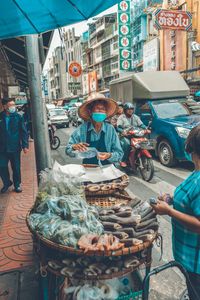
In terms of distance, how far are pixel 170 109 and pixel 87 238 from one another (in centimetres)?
757

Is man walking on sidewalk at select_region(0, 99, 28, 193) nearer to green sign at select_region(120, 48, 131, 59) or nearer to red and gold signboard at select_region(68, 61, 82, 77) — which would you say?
red and gold signboard at select_region(68, 61, 82, 77)

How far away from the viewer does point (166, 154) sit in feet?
26.7

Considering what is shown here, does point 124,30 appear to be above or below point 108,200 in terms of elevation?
above

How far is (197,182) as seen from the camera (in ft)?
5.41

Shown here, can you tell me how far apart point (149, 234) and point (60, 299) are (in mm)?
780

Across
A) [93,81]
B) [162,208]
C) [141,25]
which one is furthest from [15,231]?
[93,81]

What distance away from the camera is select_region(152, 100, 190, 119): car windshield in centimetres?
855

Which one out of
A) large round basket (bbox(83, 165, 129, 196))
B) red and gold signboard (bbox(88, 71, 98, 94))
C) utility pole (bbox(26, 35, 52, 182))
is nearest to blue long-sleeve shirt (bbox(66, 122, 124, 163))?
utility pole (bbox(26, 35, 52, 182))

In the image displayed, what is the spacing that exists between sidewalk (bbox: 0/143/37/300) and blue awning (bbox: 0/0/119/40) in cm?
246

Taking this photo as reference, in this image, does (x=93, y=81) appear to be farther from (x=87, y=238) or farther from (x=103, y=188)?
(x=87, y=238)

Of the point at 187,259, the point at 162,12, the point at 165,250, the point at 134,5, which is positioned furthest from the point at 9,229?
the point at 134,5

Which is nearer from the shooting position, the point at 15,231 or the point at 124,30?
the point at 15,231

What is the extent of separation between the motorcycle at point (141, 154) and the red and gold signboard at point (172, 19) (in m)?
14.4

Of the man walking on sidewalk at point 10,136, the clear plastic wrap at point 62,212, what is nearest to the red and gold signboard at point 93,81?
the man walking on sidewalk at point 10,136
